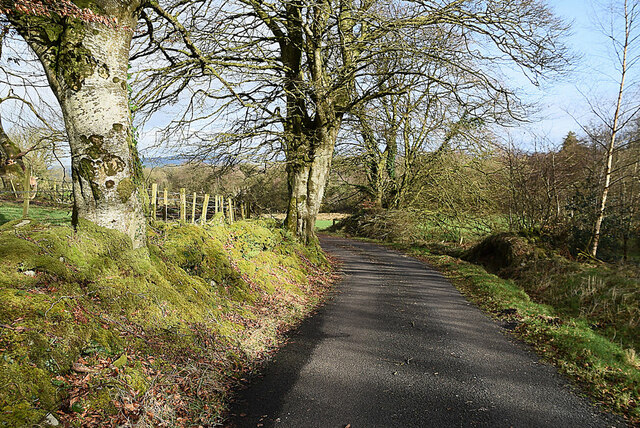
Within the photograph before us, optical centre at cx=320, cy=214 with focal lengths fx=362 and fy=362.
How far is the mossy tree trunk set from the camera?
4.36 m

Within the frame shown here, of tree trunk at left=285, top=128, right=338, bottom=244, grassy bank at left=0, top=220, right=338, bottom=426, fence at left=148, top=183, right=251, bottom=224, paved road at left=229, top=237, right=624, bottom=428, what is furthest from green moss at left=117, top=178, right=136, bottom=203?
tree trunk at left=285, top=128, right=338, bottom=244

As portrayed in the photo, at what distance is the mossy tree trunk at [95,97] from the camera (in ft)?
14.3

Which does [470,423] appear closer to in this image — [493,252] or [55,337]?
[55,337]

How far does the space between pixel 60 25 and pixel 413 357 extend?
621 centimetres

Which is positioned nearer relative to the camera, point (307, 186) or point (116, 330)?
point (116, 330)

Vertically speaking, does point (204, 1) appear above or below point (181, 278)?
above

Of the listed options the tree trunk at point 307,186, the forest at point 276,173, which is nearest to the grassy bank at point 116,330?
the forest at point 276,173

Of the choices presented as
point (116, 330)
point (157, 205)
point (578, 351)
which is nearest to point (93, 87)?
point (116, 330)

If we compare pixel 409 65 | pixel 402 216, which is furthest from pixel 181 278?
pixel 402 216

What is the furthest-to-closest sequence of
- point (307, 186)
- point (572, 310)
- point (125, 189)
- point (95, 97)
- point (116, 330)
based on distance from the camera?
point (307, 186)
point (572, 310)
point (125, 189)
point (95, 97)
point (116, 330)

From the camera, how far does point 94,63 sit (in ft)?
14.6

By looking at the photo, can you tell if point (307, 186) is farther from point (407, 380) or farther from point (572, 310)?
point (407, 380)

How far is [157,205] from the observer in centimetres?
1030

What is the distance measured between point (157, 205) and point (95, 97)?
6218 millimetres
